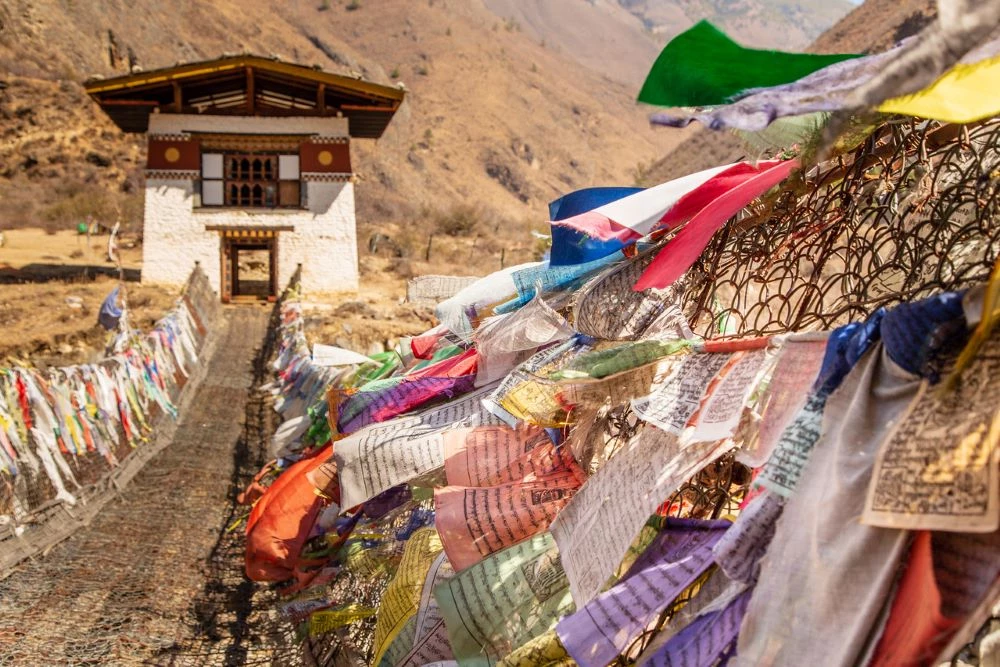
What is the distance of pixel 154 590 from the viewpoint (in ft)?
21.2

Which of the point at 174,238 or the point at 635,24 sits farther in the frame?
the point at 635,24

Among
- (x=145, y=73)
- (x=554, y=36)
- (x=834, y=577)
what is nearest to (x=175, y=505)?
(x=834, y=577)

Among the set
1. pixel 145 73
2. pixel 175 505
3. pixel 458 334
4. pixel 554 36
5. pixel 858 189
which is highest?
pixel 554 36

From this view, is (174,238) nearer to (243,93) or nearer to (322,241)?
(322,241)

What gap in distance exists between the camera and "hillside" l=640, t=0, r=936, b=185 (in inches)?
1330

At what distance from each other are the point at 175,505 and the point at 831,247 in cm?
737

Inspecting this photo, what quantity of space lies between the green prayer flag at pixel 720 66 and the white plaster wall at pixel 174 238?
21.1 meters

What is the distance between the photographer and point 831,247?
3025 mm

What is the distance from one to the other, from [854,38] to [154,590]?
136ft

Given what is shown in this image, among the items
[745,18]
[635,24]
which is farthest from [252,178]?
[745,18]

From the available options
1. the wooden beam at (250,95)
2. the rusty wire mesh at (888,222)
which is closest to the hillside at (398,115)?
the wooden beam at (250,95)

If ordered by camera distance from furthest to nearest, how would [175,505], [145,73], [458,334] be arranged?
[145,73]
[175,505]
[458,334]

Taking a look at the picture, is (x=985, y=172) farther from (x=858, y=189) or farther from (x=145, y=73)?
(x=145, y=73)

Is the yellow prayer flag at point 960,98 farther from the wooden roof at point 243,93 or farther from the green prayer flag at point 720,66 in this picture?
the wooden roof at point 243,93
